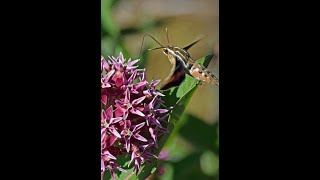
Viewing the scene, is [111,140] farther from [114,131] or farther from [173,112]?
[173,112]

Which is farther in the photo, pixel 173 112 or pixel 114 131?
pixel 173 112

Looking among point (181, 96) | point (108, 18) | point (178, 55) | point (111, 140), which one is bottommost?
point (111, 140)

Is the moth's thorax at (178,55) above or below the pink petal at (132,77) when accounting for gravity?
above

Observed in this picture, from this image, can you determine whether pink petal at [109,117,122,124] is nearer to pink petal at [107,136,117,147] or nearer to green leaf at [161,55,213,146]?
pink petal at [107,136,117,147]

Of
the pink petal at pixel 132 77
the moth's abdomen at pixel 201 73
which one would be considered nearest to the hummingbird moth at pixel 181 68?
the moth's abdomen at pixel 201 73

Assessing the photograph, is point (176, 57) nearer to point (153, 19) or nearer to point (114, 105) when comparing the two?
point (153, 19)

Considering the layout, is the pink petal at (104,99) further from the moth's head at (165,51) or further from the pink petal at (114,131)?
the moth's head at (165,51)

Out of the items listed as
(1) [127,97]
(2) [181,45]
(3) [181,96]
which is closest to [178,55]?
(2) [181,45]
